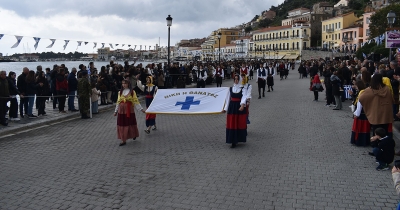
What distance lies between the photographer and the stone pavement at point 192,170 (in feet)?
19.6

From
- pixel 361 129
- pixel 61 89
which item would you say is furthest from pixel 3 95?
pixel 361 129

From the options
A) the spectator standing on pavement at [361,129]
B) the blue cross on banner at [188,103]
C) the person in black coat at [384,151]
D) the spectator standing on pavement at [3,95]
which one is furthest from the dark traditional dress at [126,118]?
the person in black coat at [384,151]

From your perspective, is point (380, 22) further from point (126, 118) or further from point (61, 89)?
point (126, 118)

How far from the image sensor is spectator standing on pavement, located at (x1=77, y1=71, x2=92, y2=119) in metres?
14.5

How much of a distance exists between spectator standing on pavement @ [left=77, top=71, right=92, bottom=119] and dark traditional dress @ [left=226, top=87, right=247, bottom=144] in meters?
7.29

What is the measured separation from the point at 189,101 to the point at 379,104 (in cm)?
507

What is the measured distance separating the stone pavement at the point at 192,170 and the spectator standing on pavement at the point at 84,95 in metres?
2.28

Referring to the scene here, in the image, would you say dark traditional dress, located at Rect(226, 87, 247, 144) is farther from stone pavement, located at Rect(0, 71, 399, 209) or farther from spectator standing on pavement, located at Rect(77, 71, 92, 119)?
spectator standing on pavement, located at Rect(77, 71, 92, 119)

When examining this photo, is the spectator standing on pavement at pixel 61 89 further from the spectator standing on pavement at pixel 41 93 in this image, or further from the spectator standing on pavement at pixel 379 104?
the spectator standing on pavement at pixel 379 104

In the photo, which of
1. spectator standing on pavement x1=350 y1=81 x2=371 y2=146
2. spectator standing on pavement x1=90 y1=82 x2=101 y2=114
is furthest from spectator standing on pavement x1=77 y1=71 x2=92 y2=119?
spectator standing on pavement x1=350 y1=81 x2=371 y2=146

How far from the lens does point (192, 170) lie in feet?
24.8

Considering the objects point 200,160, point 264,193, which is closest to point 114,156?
point 200,160

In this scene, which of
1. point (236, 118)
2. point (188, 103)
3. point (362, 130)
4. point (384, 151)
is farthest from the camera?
point (188, 103)

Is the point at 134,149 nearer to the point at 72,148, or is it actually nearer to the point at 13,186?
the point at 72,148
